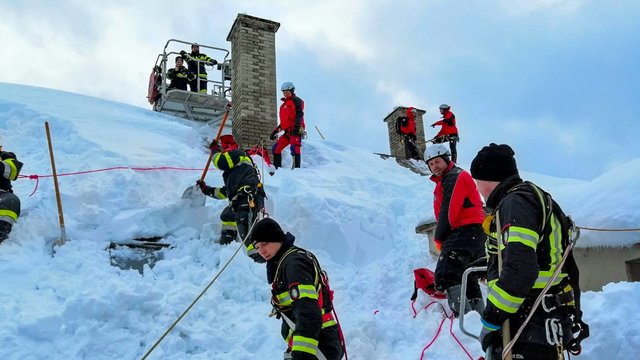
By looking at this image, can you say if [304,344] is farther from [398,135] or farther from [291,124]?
[398,135]

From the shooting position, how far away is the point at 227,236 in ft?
23.0

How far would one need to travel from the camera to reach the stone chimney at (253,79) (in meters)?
11.7

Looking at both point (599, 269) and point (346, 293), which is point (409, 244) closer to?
point (346, 293)

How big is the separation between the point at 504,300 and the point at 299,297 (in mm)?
1211

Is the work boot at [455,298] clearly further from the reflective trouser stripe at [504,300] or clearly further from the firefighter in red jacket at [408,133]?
the firefighter in red jacket at [408,133]

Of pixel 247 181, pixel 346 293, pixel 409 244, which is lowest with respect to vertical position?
pixel 346 293

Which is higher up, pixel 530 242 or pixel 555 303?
pixel 530 242

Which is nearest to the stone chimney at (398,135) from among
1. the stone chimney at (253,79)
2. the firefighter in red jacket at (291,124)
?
the stone chimney at (253,79)

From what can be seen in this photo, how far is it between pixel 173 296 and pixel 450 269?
2.88 m

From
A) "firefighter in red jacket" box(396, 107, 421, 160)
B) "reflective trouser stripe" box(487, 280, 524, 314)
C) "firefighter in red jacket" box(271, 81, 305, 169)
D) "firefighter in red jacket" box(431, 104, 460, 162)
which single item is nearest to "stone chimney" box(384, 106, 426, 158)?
"firefighter in red jacket" box(396, 107, 421, 160)

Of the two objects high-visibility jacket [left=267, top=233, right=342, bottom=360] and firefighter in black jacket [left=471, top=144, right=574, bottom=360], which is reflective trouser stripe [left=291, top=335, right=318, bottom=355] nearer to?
high-visibility jacket [left=267, top=233, right=342, bottom=360]

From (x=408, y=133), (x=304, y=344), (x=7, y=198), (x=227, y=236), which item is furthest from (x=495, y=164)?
(x=408, y=133)

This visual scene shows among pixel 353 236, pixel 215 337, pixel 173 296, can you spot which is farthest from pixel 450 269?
pixel 353 236

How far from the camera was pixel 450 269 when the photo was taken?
4551mm
